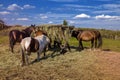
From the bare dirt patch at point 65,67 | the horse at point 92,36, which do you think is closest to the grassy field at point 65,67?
the bare dirt patch at point 65,67

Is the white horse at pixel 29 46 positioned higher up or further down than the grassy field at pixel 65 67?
higher up

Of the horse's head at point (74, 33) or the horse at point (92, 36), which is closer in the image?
the horse at point (92, 36)

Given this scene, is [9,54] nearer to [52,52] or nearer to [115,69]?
[52,52]

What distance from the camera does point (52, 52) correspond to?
16641mm

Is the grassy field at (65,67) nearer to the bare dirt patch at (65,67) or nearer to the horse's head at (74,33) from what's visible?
the bare dirt patch at (65,67)

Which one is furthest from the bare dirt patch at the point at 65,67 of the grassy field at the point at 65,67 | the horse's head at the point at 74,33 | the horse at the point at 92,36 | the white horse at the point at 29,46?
the horse's head at the point at 74,33

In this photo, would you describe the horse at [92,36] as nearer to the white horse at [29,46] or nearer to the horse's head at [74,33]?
the horse's head at [74,33]

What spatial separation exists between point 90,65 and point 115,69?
1305mm

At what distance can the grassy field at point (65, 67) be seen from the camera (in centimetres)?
1088

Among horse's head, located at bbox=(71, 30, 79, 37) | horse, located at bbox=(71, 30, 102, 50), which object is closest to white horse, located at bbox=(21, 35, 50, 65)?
horse, located at bbox=(71, 30, 102, 50)

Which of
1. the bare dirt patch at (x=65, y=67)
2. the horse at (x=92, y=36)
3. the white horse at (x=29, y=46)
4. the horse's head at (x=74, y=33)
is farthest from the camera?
the horse's head at (x=74, y=33)

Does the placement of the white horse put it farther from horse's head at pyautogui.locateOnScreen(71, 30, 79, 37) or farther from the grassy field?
horse's head at pyautogui.locateOnScreen(71, 30, 79, 37)

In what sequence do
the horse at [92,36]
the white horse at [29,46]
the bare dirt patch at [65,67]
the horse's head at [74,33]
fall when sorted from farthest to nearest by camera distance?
the horse's head at [74,33] < the horse at [92,36] < the white horse at [29,46] < the bare dirt patch at [65,67]

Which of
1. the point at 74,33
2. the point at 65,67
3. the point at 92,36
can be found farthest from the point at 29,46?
the point at 74,33
